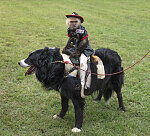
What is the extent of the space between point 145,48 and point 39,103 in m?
6.15

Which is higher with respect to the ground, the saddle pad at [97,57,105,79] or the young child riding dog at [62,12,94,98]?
the young child riding dog at [62,12,94,98]

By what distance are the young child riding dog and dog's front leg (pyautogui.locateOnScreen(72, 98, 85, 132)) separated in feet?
0.81

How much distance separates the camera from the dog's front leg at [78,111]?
3.55 meters

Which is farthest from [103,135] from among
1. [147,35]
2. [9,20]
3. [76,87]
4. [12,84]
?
[9,20]

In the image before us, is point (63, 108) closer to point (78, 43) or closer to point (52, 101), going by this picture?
point (52, 101)

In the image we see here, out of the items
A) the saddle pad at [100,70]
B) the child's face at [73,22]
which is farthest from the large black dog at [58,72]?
the child's face at [73,22]

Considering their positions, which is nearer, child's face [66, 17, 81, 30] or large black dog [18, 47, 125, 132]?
large black dog [18, 47, 125, 132]

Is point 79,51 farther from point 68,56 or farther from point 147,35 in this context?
point 147,35

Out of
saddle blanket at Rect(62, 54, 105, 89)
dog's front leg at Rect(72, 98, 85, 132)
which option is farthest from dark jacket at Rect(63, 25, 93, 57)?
dog's front leg at Rect(72, 98, 85, 132)

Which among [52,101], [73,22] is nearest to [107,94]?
[52,101]

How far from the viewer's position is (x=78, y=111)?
3.60 meters

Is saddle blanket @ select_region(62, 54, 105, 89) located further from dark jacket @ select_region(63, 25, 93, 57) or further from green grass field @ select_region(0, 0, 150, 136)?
green grass field @ select_region(0, 0, 150, 136)

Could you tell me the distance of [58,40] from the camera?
898 centimetres

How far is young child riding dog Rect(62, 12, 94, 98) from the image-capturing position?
3315mm
